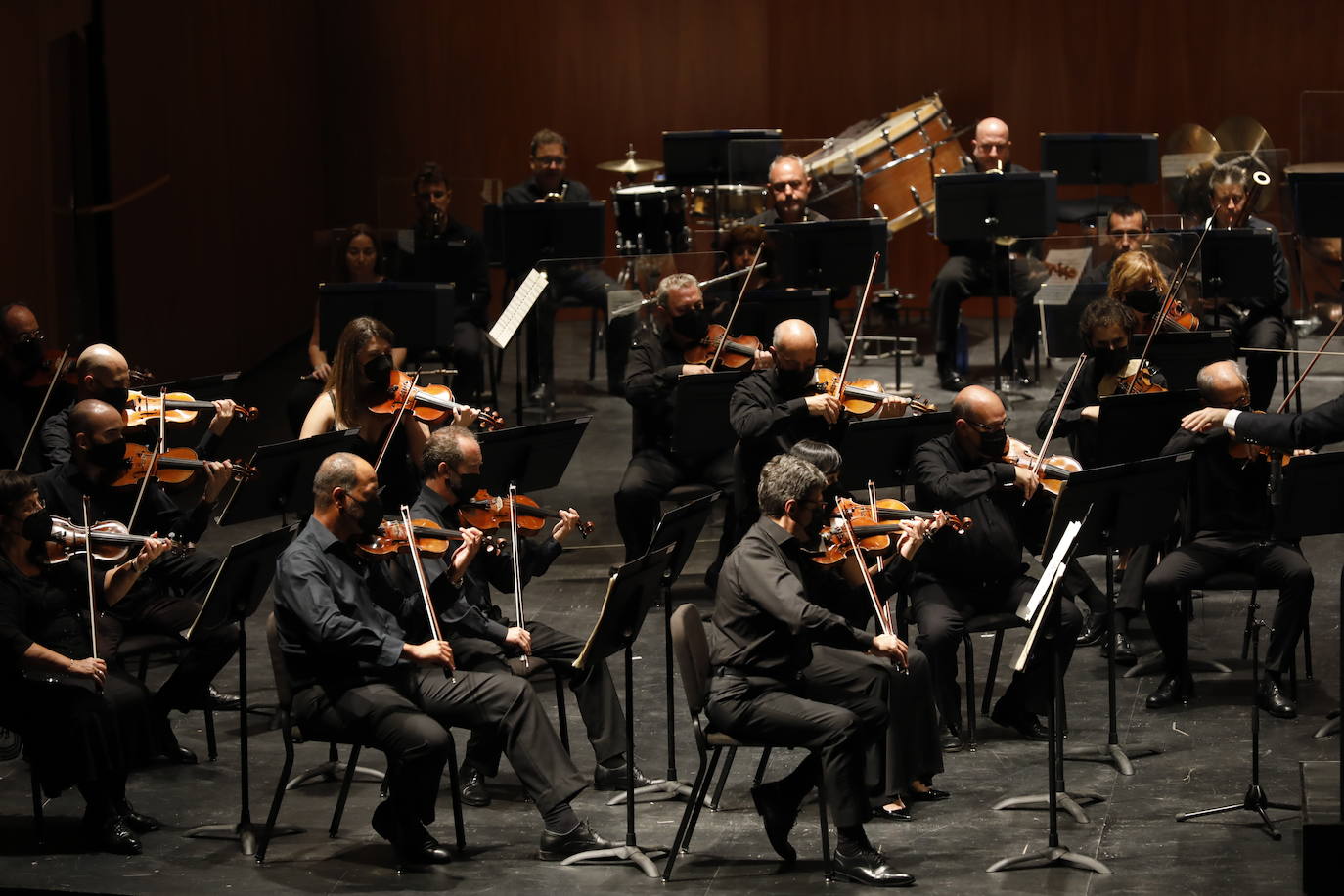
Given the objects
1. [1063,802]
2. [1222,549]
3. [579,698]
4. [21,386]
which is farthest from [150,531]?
[1222,549]

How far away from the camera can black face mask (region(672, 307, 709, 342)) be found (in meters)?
7.83

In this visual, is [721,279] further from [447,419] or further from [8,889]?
[8,889]

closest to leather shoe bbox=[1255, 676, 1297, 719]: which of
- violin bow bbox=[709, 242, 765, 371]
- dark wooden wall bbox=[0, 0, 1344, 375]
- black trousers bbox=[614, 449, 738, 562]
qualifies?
black trousers bbox=[614, 449, 738, 562]

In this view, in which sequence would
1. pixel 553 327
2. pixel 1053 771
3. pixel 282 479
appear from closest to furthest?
pixel 1053 771
pixel 282 479
pixel 553 327

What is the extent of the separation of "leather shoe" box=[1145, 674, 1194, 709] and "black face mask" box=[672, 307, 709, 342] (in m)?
2.38

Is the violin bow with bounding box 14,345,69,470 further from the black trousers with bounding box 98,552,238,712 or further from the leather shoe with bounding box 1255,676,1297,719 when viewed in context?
the leather shoe with bounding box 1255,676,1297,719

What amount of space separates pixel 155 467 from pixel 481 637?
57.4 inches

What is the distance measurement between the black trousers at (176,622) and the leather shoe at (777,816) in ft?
6.34

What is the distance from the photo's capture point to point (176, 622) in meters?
6.41

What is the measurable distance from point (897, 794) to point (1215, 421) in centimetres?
185

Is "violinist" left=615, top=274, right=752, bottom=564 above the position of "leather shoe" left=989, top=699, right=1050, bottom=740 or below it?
above

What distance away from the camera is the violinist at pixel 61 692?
5.56 metres

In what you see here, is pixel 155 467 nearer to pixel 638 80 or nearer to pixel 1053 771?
pixel 1053 771

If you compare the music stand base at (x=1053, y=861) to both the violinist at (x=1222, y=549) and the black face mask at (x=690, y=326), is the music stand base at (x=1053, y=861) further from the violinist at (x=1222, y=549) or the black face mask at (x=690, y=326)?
the black face mask at (x=690, y=326)
